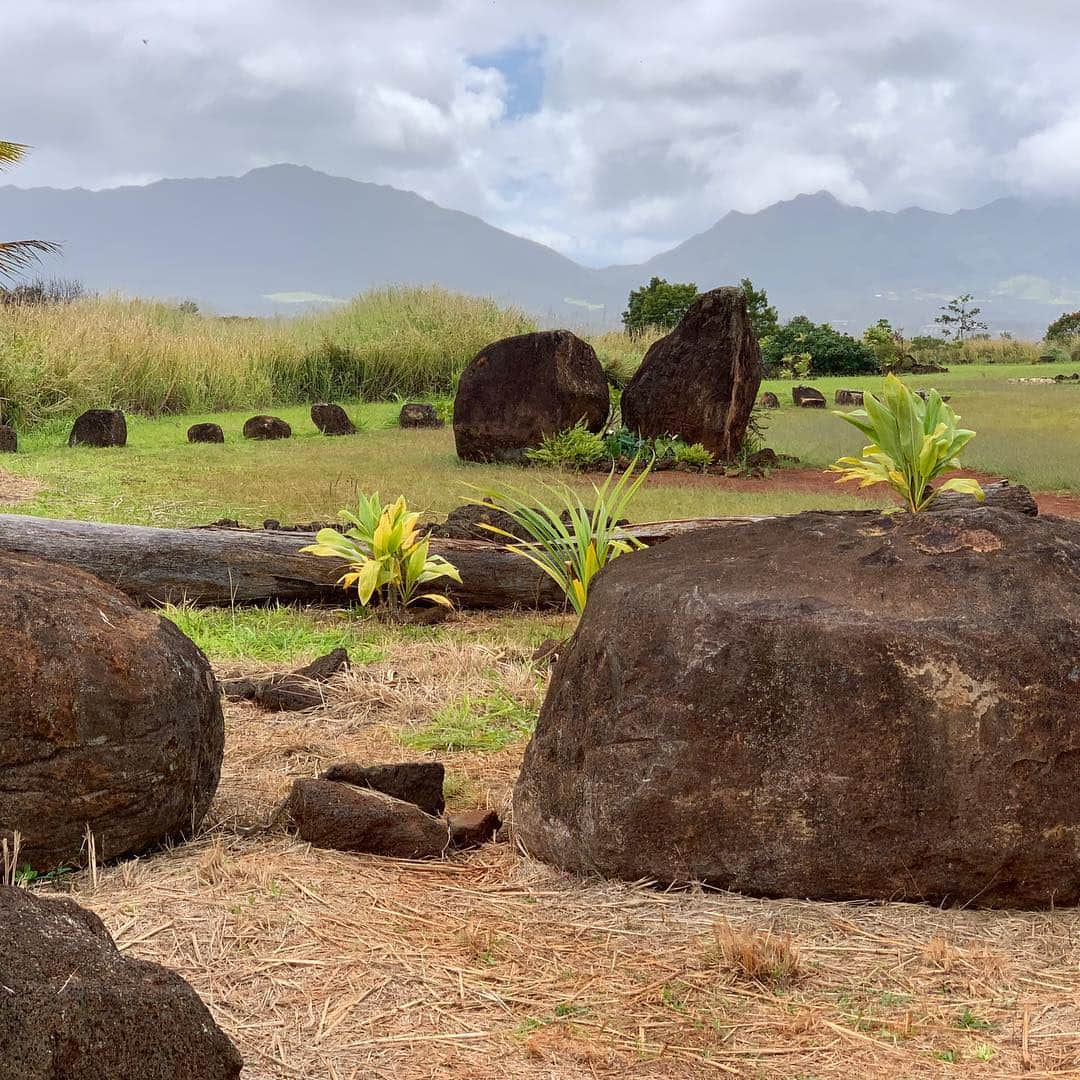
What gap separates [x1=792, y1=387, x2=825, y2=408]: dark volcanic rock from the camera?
70.2ft

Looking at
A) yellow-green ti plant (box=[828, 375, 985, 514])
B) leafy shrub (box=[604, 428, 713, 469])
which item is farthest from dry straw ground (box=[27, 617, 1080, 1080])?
leafy shrub (box=[604, 428, 713, 469])

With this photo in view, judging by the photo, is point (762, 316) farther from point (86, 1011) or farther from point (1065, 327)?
point (86, 1011)

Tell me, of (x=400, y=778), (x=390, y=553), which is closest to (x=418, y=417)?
(x=390, y=553)

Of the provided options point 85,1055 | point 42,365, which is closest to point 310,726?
point 85,1055

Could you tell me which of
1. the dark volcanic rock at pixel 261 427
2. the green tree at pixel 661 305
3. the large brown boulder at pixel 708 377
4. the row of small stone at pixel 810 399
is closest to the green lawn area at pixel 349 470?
the dark volcanic rock at pixel 261 427

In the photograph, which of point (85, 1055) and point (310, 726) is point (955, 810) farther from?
point (310, 726)

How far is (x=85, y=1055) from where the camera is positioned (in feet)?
5.93

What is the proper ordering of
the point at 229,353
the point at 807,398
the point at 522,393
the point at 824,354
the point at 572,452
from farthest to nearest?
1. the point at 824,354
2. the point at 807,398
3. the point at 229,353
4. the point at 522,393
5. the point at 572,452

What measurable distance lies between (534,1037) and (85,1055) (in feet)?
3.35

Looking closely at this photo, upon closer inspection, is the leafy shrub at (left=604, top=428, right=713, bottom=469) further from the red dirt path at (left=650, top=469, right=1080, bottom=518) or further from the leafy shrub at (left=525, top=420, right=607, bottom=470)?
the red dirt path at (left=650, top=469, right=1080, bottom=518)

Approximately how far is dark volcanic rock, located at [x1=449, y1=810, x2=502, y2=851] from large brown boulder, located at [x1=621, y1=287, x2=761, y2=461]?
33.4 feet

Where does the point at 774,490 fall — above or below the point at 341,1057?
above

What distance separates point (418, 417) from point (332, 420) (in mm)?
1377

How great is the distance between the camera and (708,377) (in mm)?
13461
